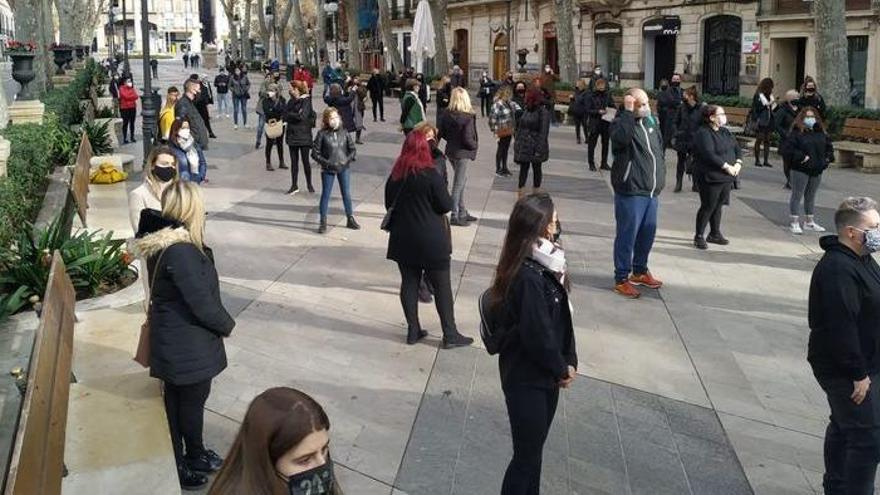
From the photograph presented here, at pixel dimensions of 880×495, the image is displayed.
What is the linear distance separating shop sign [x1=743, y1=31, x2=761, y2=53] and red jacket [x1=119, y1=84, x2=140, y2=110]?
65.4ft

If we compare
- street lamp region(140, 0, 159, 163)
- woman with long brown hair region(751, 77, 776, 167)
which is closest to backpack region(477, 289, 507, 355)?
street lamp region(140, 0, 159, 163)

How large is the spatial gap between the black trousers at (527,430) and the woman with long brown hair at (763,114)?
13.8 metres

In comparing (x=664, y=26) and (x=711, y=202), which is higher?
(x=664, y=26)

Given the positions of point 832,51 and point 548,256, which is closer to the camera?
point 548,256

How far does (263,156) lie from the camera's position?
1872 cm

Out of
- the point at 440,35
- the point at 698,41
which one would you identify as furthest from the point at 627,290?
the point at 440,35

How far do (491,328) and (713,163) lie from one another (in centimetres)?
655

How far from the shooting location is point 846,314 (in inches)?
169

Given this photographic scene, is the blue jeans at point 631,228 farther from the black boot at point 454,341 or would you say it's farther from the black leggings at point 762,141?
the black leggings at point 762,141

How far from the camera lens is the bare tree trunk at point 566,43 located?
29547 mm

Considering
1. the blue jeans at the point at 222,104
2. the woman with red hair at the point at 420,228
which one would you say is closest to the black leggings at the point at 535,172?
the woman with red hair at the point at 420,228

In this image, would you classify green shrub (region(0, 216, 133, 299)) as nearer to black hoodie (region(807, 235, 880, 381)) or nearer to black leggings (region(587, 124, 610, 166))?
black hoodie (region(807, 235, 880, 381))

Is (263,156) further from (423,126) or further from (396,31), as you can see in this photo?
(396,31)

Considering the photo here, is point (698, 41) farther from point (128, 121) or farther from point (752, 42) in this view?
point (128, 121)
